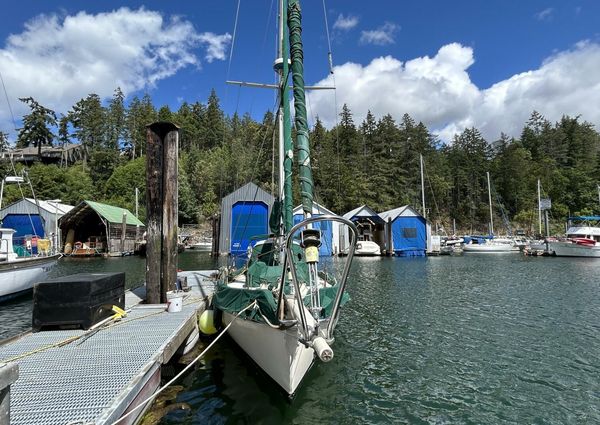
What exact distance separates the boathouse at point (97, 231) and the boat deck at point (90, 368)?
38964 mm

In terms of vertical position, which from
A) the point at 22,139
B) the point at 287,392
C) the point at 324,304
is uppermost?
the point at 22,139

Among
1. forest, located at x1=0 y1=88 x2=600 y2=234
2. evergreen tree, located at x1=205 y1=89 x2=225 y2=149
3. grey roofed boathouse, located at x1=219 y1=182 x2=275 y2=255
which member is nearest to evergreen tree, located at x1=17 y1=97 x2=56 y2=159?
forest, located at x1=0 y1=88 x2=600 y2=234

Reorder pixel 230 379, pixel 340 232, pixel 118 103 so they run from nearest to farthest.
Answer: pixel 230 379 < pixel 340 232 < pixel 118 103

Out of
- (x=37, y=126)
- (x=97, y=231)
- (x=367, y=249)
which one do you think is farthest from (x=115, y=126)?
(x=367, y=249)

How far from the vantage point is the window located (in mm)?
44375

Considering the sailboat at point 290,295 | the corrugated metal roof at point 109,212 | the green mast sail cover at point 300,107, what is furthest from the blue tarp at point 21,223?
the green mast sail cover at point 300,107

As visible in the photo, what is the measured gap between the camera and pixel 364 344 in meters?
10.0

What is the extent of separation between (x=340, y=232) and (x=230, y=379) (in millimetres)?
36665

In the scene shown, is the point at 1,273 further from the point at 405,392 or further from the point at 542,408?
the point at 542,408

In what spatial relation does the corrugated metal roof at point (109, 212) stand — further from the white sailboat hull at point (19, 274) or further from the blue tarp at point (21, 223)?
the white sailboat hull at point (19, 274)

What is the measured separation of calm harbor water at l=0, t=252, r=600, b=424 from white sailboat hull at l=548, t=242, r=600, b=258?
105 ft

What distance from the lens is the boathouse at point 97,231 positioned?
42031 mm

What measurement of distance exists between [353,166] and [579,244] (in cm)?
3798

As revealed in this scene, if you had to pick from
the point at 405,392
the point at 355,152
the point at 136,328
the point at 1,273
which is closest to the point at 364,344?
Result: the point at 405,392
